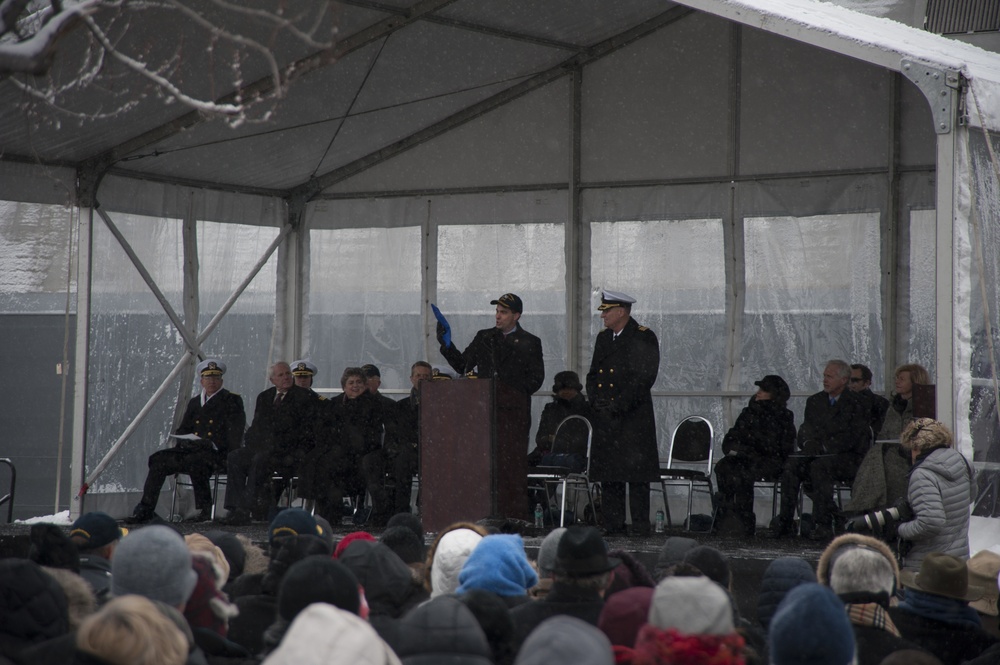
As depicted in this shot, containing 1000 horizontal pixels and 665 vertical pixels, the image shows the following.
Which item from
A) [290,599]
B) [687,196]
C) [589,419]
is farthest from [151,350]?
[290,599]

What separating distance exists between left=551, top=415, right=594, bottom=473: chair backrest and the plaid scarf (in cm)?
578

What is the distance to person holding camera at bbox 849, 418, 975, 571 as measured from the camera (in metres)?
5.99

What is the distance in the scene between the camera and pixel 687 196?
11.0 m

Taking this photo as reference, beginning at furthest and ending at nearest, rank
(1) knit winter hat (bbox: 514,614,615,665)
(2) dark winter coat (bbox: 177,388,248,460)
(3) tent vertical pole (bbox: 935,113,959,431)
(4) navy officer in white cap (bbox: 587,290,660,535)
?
(2) dark winter coat (bbox: 177,388,248,460)
(4) navy officer in white cap (bbox: 587,290,660,535)
(3) tent vertical pole (bbox: 935,113,959,431)
(1) knit winter hat (bbox: 514,614,615,665)

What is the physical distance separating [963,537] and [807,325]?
4555mm

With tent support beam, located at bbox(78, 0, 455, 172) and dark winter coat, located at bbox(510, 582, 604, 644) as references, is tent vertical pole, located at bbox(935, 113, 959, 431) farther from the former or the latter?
tent support beam, located at bbox(78, 0, 455, 172)

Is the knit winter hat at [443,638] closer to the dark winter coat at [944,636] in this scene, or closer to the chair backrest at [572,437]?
the dark winter coat at [944,636]

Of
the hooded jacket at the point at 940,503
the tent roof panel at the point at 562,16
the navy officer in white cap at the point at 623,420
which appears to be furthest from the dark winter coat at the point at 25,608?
the tent roof panel at the point at 562,16

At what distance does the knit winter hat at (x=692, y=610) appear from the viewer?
8.55 ft

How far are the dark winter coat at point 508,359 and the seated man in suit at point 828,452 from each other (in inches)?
79.7

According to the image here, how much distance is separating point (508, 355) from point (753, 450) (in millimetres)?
2113

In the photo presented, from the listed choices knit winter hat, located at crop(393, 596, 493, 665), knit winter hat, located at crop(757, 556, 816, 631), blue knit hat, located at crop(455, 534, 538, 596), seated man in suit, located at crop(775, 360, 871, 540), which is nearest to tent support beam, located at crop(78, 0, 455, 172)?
seated man in suit, located at crop(775, 360, 871, 540)

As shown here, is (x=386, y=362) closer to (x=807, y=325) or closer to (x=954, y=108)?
Result: (x=807, y=325)

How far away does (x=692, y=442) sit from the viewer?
1020cm
